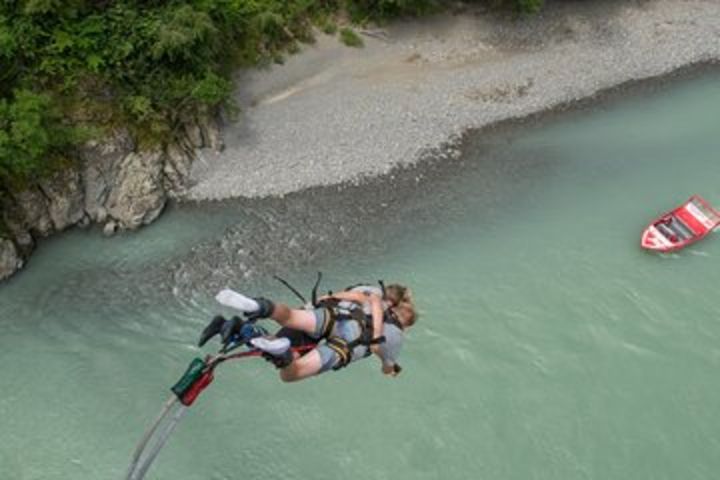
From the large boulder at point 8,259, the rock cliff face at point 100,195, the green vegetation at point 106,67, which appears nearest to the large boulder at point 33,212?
the rock cliff face at point 100,195

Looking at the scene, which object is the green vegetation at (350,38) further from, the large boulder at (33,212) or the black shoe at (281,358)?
the black shoe at (281,358)

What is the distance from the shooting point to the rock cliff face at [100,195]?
18.0m

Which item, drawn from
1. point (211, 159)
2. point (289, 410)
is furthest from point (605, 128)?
point (289, 410)

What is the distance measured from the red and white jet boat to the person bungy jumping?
994 centimetres

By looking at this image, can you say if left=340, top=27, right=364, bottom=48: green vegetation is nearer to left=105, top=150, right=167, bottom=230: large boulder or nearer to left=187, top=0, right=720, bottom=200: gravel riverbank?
left=187, top=0, right=720, bottom=200: gravel riverbank

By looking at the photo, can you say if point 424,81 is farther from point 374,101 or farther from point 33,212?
point 33,212

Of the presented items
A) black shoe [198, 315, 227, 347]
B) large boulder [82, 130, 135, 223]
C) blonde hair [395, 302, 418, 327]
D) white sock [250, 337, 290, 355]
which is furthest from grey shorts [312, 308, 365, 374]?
large boulder [82, 130, 135, 223]

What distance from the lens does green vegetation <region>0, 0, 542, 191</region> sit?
18.0 metres

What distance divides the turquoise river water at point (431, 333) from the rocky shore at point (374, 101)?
75cm

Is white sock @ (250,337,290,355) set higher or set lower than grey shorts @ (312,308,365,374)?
higher

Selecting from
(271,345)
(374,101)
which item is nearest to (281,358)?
(271,345)

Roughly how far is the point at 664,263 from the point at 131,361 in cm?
1252

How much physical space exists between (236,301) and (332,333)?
1972 millimetres

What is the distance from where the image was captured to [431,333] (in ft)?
52.9
